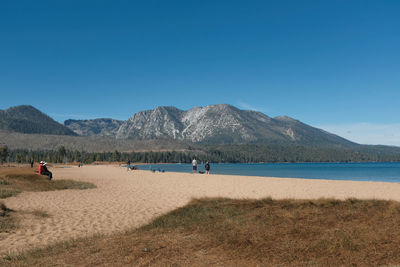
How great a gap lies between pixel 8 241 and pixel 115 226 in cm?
326

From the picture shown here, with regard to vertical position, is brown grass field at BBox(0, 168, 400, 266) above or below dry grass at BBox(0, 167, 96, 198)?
above

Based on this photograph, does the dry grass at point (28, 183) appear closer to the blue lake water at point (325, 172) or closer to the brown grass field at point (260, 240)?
the brown grass field at point (260, 240)

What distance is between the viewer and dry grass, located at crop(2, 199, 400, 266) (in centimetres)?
407

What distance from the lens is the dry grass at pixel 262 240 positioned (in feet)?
13.4

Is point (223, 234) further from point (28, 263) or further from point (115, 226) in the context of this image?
point (115, 226)

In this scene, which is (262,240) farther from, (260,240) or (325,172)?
(325,172)

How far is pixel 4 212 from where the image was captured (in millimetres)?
12531

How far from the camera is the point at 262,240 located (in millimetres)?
4676

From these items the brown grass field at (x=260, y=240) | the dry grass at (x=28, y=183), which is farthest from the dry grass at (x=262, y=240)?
the dry grass at (x=28, y=183)

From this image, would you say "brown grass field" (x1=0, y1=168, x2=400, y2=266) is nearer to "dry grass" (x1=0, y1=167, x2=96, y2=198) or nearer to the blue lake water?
"dry grass" (x1=0, y1=167, x2=96, y2=198)

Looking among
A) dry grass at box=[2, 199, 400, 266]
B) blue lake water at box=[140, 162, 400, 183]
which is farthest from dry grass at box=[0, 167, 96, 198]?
blue lake water at box=[140, 162, 400, 183]

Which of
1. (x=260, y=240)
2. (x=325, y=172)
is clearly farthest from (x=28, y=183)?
(x=325, y=172)

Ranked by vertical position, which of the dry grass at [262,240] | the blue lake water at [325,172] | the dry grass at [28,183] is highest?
the dry grass at [262,240]

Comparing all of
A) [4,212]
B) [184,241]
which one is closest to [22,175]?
[4,212]
